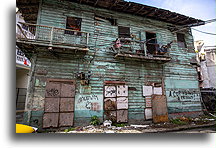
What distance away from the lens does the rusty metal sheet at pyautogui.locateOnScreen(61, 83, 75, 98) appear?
4543 mm

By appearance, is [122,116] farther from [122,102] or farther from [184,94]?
[184,94]

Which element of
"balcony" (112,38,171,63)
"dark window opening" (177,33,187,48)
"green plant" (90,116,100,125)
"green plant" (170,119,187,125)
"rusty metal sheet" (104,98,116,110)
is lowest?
"green plant" (170,119,187,125)

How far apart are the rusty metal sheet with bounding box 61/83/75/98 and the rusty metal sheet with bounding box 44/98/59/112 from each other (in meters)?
0.33

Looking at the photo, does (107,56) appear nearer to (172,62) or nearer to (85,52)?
(85,52)

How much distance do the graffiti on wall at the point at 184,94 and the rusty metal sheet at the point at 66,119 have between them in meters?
4.85

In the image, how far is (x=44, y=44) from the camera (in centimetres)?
432

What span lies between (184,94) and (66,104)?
6.03 m

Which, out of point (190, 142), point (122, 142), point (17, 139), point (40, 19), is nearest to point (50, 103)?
point (17, 139)

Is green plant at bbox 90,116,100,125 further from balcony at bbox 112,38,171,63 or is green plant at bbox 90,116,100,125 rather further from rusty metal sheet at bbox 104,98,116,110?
balcony at bbox 112,38,171,63

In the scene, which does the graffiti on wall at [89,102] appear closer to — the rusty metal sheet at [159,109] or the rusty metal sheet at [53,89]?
the rusty metal sheet at [53,89]

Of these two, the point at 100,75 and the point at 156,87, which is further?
the point at 156,87

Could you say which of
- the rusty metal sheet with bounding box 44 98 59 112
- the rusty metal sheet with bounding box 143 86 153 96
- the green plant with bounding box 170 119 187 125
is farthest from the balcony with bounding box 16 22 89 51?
the green plant with bounding box 170 119 187 125

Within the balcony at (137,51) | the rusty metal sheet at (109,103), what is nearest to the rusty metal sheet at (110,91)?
the rusty metal sheet at (109,103)

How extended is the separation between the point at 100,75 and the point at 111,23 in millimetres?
2916
